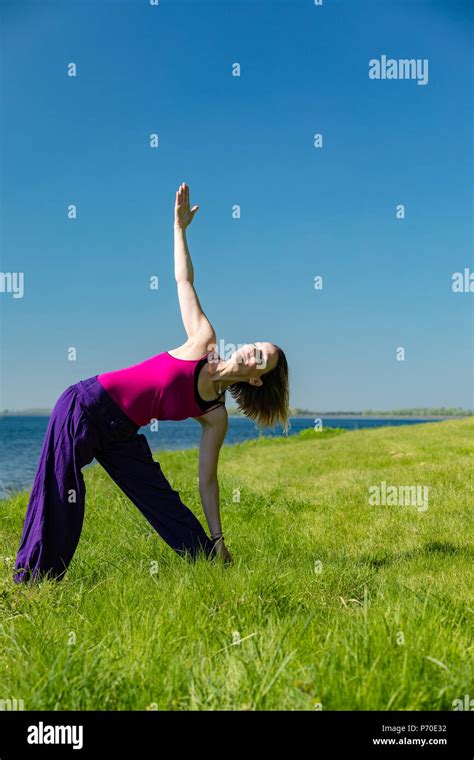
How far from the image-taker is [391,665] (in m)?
2.95

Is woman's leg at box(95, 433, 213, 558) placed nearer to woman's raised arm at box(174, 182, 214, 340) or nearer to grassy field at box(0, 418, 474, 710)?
grassy field at box(0, 418, 474, 710)

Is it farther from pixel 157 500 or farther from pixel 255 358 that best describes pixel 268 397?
pixel 157 500

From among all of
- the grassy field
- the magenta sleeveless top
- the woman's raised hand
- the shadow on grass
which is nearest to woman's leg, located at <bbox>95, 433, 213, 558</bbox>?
the grassy field

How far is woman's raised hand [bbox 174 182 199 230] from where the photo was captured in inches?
202

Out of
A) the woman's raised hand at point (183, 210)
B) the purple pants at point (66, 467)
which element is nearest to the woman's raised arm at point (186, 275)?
the woman's raised hand at point (183, 210)

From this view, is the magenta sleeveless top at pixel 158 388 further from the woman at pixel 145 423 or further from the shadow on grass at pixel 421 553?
the shadow on grass at pixel 421 553

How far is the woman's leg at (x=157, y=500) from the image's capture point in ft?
16.3

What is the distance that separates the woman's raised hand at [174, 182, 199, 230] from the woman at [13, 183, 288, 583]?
178mm

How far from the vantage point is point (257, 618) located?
147 inches

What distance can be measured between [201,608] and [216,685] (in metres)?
0.95

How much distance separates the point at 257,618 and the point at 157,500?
60.5 inches

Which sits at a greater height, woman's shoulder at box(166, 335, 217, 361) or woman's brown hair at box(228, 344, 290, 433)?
woman's shoulder at box(166, 335, 217, 361)
